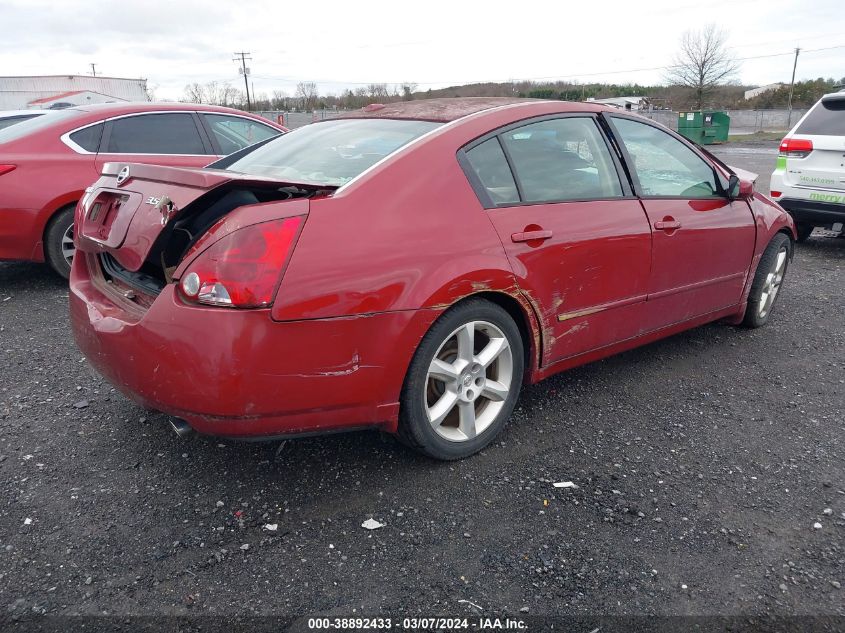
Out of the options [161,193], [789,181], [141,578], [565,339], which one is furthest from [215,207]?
[789,181]

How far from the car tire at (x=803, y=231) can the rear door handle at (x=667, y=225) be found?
5.09 meters

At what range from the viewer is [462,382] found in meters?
2.85

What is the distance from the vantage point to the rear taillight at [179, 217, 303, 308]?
227cm

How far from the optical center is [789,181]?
7277 millimetres

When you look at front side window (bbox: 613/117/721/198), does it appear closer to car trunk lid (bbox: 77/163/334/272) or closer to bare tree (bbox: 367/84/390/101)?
car trunk lid (bbox: 77/163/334/272)

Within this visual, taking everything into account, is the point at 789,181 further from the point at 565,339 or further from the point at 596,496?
the point at 596,496

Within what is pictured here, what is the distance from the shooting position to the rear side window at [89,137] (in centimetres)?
574

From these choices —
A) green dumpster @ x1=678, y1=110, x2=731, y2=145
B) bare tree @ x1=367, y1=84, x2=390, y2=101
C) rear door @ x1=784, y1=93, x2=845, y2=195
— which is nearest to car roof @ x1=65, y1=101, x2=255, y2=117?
rear door @ x1=784, y1=93, x2=845, y2=195

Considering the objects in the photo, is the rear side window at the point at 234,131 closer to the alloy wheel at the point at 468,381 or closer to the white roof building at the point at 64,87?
the alloy wheel at the point at 468,381

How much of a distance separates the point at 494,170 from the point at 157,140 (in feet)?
14.4

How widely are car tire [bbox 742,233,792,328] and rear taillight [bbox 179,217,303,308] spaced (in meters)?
3.56

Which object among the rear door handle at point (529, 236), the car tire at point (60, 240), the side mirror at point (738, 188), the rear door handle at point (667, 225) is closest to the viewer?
the rear door handle at point (529, 236)

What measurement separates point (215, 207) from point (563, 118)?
1.81 metres

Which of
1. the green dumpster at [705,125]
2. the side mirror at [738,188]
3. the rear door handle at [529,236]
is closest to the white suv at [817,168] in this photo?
the side mirror at [738,188]
